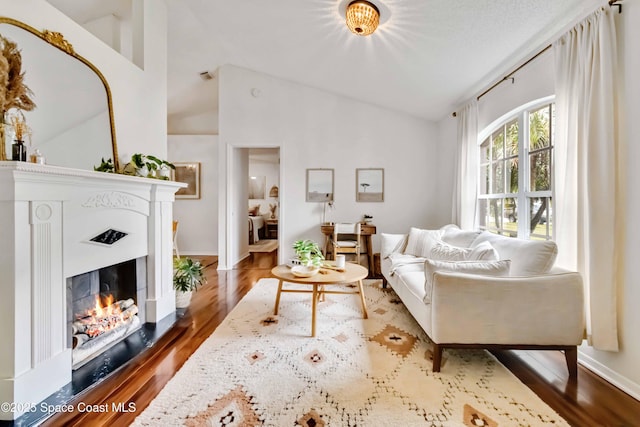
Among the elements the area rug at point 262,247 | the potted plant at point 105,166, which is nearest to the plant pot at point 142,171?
the potted plant at point 105,166

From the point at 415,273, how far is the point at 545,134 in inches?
68.5

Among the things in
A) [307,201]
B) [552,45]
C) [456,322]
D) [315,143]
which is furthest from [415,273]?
[315,143]

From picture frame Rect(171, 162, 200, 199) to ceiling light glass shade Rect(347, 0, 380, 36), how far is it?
4.47 m

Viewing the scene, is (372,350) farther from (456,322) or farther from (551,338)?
(551,338)

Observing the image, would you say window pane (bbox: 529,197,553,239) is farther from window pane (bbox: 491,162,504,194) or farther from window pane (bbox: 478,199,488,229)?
window pane (bbox: 478,199,488,229)

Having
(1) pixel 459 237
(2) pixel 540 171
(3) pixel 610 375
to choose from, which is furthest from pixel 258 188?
(3) pixel 610 375

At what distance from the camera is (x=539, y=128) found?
275cm

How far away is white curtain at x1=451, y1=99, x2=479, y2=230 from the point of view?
3.64 meters

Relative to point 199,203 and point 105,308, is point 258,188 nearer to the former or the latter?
point 199,203

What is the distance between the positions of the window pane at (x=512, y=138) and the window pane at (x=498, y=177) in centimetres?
22

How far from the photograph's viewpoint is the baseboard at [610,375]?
5.42 ft

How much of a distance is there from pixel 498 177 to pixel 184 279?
12.1 ft

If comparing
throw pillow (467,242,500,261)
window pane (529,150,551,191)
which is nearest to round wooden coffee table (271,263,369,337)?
throw pillow (467,242,500,261)

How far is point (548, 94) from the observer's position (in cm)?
244
